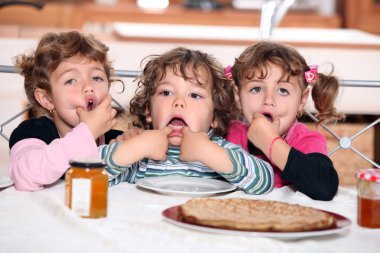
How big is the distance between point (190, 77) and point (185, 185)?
0.27 m

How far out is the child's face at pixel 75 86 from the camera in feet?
5.78

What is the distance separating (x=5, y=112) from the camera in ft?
9.35

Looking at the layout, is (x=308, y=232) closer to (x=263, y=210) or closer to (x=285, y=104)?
(x=263, y=210)

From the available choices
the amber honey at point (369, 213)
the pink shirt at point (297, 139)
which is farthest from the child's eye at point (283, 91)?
the amber honey at point (369, 213)

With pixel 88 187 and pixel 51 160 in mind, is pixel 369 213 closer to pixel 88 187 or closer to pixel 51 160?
pixel 88 187

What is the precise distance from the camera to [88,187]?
1.29 m

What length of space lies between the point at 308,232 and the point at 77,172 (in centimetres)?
41

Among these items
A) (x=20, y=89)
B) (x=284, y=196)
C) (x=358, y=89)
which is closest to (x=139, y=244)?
(x=284, y=196)

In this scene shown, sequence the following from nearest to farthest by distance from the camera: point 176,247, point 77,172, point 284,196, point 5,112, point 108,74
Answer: point 176,247, point 77,172, point 284,196, point 108,74, point 5,112

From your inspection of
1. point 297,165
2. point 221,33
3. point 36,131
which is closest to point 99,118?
point 36,131

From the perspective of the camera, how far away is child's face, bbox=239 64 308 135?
5.73ft

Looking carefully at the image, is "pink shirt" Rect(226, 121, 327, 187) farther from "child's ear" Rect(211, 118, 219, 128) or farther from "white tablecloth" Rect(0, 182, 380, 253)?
"white tablecloth" Rect(0, 182, 380, 253)

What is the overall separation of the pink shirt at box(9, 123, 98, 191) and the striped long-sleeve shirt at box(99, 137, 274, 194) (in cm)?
7

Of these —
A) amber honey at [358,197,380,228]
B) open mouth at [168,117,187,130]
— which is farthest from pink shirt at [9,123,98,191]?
amber honey at [358,197,380,228]
